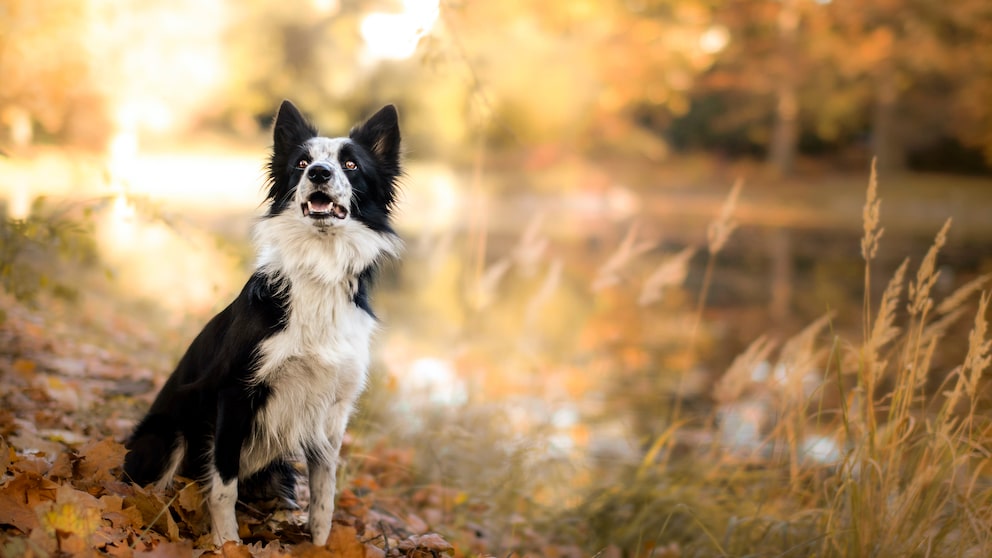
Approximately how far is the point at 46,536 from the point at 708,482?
130 inches

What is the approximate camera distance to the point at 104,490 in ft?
8.97

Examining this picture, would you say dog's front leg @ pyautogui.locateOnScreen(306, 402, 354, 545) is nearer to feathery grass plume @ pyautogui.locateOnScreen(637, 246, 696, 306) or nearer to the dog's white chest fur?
the dog's white chest fur

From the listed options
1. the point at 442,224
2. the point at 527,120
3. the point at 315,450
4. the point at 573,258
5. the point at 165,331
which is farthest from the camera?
the point at 527,120

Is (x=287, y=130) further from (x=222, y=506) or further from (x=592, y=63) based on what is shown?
(x=592, y=63)

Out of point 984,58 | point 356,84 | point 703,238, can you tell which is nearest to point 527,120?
point 356,84

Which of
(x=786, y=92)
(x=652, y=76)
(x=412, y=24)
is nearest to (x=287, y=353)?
(x=412, y=24)

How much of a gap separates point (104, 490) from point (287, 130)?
1.40 metres

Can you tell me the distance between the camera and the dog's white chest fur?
2.74 m

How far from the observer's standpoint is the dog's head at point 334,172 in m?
2.89

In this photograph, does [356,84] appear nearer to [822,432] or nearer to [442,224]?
[442,224]

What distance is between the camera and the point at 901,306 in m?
10.5

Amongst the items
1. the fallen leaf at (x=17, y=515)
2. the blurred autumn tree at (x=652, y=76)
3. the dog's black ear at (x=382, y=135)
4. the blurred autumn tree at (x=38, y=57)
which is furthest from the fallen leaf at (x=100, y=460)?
the blurred autumn tree at (x=652, y=76)

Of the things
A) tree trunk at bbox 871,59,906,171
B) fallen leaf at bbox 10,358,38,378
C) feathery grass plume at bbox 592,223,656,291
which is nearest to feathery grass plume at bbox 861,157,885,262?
feathery grass plume at bbox 592,223,656,291

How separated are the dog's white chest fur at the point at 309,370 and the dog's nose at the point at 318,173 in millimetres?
351
